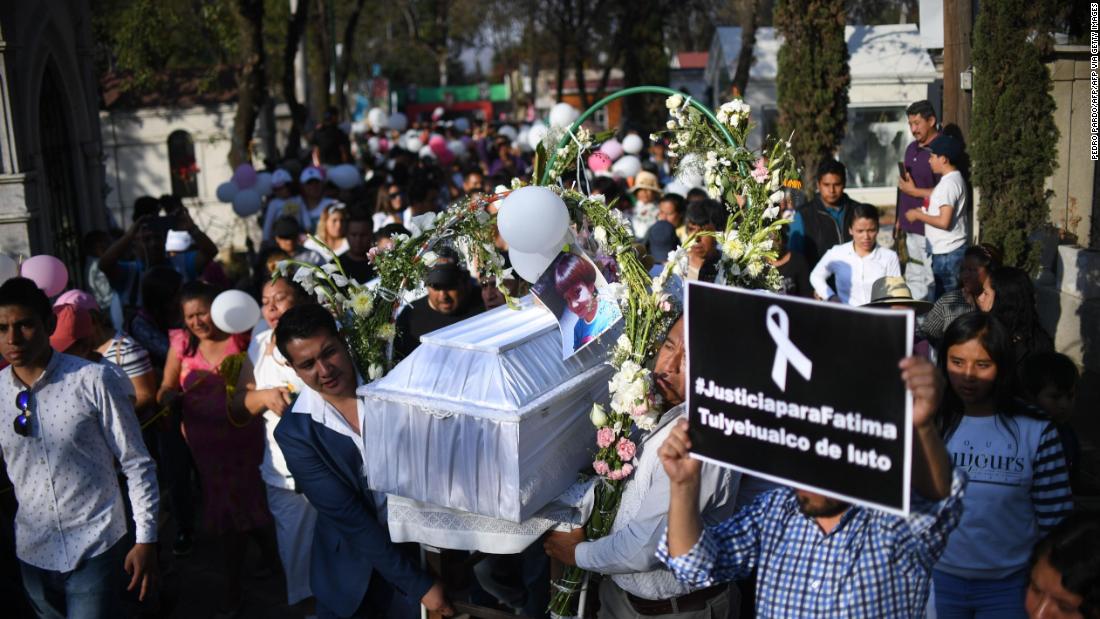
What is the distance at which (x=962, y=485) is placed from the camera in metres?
2.50

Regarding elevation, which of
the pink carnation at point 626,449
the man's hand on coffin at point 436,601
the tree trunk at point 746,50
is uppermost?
the tree trunk at point 746,50

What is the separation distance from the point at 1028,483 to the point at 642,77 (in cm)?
2666

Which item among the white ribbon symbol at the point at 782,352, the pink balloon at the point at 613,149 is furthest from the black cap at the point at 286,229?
the pink balloon at the point at 613,149

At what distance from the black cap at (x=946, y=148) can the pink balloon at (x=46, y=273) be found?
636cm

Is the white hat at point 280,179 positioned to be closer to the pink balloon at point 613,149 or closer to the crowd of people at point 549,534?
the crowd of people at point 549,534

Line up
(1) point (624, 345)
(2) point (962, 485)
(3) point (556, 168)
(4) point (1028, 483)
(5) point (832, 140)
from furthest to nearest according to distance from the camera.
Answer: (5) point (832, 140)
(3) point (556, 168)
(1) point (624, 345)
(4) point (1028, 483)
(2) point (962, 485)

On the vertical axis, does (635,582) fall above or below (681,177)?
below

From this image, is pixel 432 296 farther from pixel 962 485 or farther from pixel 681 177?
pixel 962 485

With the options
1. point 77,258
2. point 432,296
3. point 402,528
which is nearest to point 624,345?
point 402,528

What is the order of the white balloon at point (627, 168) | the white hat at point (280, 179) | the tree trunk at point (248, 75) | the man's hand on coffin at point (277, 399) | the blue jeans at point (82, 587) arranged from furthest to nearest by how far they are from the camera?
the tree trunk at point (248, 75), the white balloon at point (627, 168), the white hat at point (280, 179), the man's hand on coffin at point (277, 399), the blue jeans at point (82, 587)

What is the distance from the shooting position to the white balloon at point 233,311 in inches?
223

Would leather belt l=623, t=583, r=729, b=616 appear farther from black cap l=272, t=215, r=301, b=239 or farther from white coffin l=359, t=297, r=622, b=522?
black cap l=272, t=215, r=301, b=239

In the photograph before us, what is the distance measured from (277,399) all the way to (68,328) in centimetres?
122

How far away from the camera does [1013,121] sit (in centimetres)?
825
